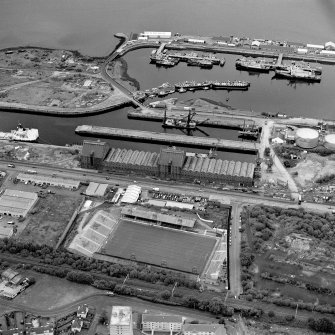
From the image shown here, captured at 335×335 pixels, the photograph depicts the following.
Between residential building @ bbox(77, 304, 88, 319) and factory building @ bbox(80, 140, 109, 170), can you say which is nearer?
residential building @ bbox(77, 304, 88, 319)

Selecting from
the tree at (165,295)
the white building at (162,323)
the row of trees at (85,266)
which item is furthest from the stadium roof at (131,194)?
the white building at (162,323)

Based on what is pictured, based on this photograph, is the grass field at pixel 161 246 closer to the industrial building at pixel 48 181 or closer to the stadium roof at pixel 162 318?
the stadium roof at pixel 162 318

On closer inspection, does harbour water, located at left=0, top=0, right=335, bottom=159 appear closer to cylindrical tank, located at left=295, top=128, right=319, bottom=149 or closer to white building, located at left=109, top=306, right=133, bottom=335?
cylindrical tank, located at left=295, top=128, right=319, bottom=149

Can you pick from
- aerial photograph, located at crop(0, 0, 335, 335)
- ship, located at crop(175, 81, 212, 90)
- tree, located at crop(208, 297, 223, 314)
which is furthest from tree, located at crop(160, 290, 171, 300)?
ship, located at crop(175, 81, 212, 90)

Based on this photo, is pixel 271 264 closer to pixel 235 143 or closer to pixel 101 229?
pixel 101 229

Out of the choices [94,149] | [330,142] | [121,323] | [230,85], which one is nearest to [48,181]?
[94,149]

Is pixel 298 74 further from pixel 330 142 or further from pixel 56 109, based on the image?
pixel 56 109
